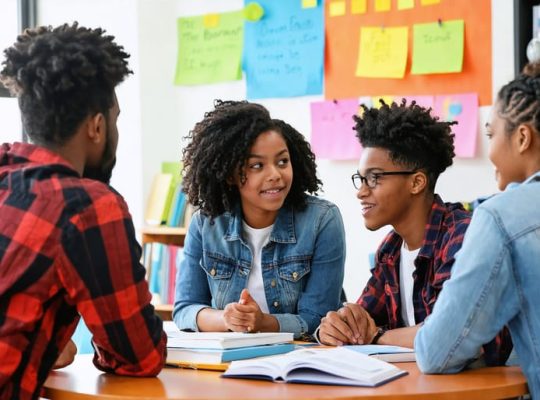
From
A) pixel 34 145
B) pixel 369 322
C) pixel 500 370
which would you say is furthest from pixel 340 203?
pixel 34 145

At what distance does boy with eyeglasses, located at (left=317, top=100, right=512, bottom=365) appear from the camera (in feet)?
7.00

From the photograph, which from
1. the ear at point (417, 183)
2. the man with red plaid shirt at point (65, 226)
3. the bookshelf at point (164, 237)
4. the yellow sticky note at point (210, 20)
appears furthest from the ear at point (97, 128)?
A: the yellow sticky note at point (210, 20)

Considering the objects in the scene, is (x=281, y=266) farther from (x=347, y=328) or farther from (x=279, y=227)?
(x=347, y=328)

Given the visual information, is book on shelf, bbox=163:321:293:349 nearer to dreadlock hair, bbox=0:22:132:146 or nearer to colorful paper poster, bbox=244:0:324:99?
dreadlock hair, bbox=0:22:132:146

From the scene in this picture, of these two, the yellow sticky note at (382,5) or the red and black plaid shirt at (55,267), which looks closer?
the red and black plaid shirt at (55,267)

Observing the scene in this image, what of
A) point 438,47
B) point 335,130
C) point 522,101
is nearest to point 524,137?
point 522,101

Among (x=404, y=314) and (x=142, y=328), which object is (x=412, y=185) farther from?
(x=142, y=328)

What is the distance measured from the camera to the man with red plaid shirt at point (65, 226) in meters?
1.55

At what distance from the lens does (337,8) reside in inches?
151

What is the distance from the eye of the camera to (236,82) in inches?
166

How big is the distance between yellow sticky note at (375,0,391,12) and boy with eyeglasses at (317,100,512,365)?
4.27ft

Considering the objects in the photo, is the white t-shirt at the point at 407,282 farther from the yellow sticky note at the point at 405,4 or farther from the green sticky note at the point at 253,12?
the green sticky note at the point at 253,12

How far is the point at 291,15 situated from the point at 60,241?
Result: 2.65 m

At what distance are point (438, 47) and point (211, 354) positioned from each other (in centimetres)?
210
